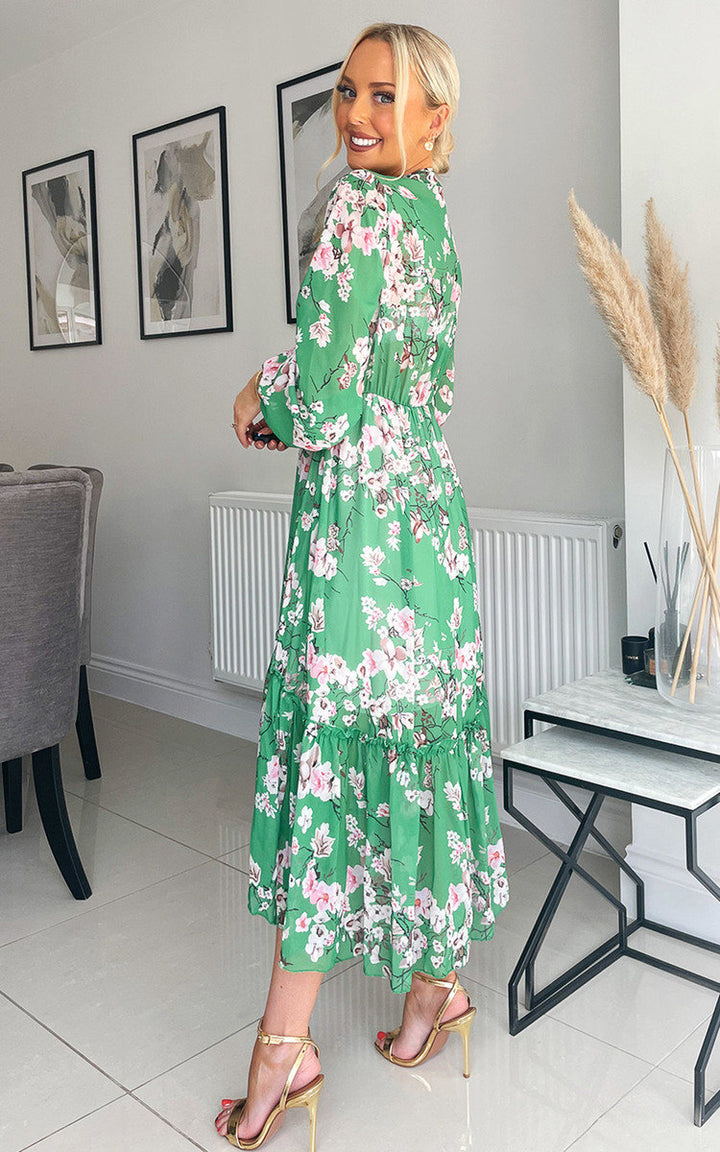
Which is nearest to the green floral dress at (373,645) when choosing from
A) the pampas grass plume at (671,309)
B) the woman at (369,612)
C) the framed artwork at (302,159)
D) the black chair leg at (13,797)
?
the woman at (369,612)

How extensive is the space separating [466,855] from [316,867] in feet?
0.75

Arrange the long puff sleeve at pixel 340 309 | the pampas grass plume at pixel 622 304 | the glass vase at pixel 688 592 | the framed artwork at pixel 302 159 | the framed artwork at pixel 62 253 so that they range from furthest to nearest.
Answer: the framed artwork at pixel 62 253 < the framed artwork at pixel 302 159 < the glass vase at pixel 688 592 < the pampas grass plume at pixel 622 304 < the long puff sleeve at pixel 340 309

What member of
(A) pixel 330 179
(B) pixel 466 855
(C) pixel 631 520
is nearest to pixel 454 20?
(A) pixel 330 179

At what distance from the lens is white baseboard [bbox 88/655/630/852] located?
246 cm

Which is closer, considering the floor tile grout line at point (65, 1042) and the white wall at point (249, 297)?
the floor tile grout line at point (65, 1042)

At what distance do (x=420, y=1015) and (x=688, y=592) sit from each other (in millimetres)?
840

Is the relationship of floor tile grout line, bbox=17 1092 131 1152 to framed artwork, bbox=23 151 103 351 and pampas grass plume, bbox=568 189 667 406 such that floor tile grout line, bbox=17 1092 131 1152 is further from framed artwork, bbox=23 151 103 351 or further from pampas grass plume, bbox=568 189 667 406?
framed artwork, bbox=23 151 103 351

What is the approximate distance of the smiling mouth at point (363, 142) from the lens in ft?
4.63

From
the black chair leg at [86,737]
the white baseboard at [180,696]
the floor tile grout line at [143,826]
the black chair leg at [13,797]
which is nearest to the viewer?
the floor tile grout line at [143,826]

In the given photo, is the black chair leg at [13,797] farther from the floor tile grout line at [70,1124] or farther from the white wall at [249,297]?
the floor tile grout line at [70,1124]

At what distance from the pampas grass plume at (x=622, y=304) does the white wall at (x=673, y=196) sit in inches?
12.1

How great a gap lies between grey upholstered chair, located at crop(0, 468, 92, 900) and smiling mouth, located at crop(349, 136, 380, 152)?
3.34 ft

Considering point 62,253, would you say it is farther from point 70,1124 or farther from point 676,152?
point 70,1124

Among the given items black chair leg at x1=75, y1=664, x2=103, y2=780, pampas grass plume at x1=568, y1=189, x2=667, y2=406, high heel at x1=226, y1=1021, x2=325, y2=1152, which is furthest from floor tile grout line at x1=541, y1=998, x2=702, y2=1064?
black chair leg at x1=75, y1=664, x2=103, y2=780
